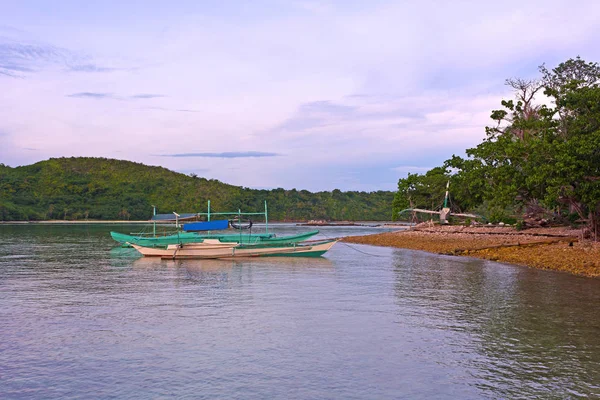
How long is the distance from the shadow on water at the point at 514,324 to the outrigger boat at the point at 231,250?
1290cm

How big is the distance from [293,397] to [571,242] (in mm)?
28918

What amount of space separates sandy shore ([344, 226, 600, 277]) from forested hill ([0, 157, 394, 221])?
93412 mm

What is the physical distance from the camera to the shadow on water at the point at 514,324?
1047 centimetres

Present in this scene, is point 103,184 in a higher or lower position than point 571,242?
higher

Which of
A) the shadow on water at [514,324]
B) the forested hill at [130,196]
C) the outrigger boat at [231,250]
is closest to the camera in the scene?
the shadow on water at [514,324]

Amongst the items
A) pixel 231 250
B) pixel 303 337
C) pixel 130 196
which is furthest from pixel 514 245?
pixel 130 196

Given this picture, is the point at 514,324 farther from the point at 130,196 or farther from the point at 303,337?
the point at 130,196

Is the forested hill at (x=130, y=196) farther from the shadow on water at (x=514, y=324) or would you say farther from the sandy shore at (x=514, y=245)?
the shadow on water at (x=514, y=324)

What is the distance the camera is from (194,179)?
532 feet

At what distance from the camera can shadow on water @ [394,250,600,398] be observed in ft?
34.3

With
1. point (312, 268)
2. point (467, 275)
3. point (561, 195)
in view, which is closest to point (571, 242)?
point (561, 195)

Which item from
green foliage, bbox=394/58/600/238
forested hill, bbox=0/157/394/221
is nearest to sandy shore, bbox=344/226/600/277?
green foliage, bbox=394/58/600/238

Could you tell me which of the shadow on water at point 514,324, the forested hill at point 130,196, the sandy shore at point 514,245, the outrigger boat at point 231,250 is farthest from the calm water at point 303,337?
the forested hill at point 130,196

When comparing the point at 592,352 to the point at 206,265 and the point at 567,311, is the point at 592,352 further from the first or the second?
the point at 206,265
